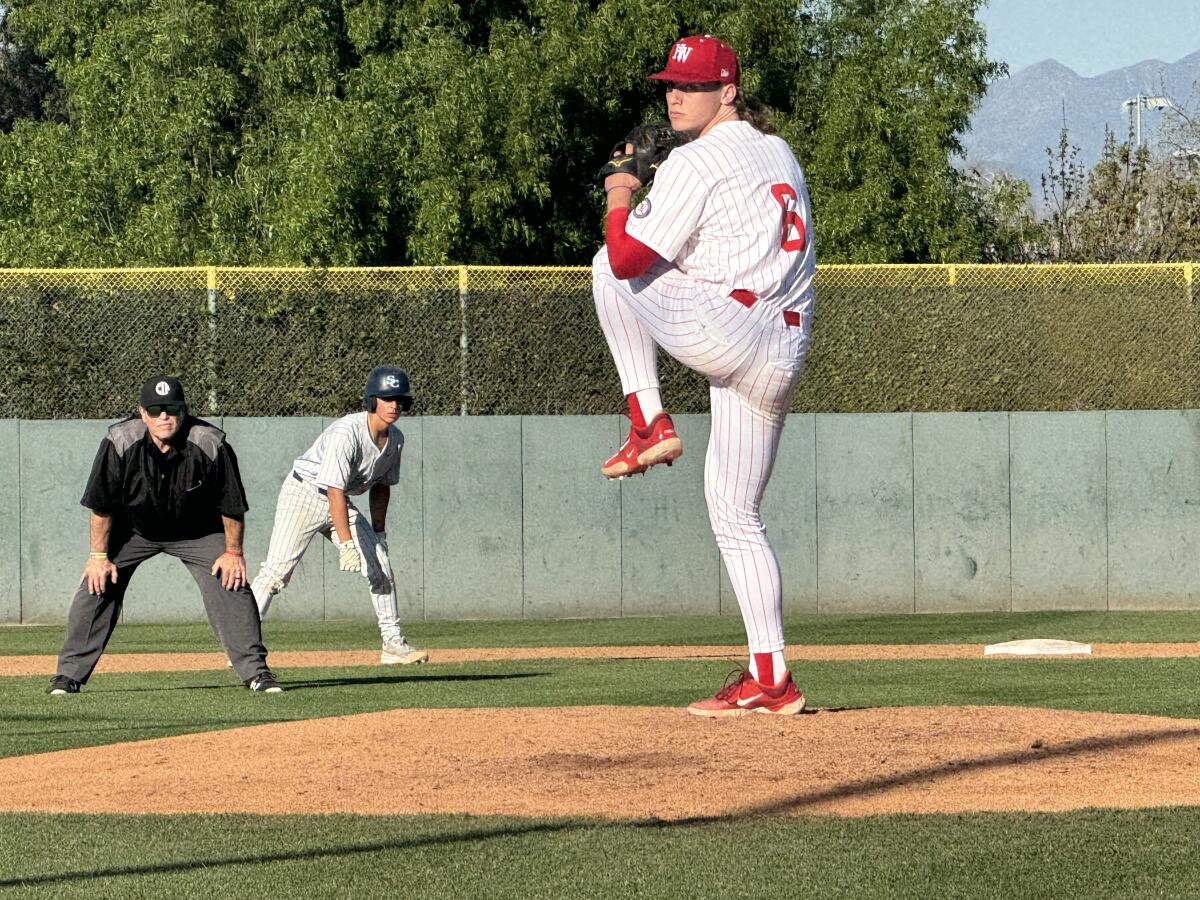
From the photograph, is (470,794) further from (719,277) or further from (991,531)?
(991,531)

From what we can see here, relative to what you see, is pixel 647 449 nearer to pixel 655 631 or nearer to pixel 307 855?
pixel 307 855

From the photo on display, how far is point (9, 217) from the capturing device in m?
24.3

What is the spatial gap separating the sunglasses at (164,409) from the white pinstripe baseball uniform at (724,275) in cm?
374

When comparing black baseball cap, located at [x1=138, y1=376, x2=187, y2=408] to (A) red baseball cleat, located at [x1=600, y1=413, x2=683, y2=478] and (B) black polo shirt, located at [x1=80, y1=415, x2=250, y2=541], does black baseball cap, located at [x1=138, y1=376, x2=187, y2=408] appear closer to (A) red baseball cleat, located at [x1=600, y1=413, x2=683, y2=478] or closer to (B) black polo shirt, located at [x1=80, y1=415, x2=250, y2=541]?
(B) black polo shirt, located at [x1=80, y1=415, x2=250, y2=541]

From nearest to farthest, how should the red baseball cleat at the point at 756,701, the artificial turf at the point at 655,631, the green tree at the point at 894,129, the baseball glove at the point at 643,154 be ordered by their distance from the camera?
the baseball glove at the point at 643,154, the red baseball cleat at the point at 756,701, the artificial turf at the point at 655,631, the green tree at the point at 894,129

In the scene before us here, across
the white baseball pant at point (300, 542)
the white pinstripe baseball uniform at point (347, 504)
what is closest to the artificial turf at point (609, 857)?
the white pinstripe baseball uniform at point (347, 504)

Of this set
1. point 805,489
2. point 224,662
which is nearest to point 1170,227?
point 805,489

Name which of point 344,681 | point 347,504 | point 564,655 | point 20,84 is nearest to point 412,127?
point 564,655

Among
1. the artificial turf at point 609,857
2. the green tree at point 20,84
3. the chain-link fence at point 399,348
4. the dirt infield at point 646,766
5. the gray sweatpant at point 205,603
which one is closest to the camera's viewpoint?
the artificial turf at point 609,857

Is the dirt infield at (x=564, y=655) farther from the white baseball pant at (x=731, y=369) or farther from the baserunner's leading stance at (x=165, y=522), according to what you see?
the white baseball pant at (x=731, y=369)

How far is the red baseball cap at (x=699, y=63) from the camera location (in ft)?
20.7

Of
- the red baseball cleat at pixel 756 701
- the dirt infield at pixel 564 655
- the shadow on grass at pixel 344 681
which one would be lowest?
the dirt infield at pixel 564 655

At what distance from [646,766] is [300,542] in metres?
6.38

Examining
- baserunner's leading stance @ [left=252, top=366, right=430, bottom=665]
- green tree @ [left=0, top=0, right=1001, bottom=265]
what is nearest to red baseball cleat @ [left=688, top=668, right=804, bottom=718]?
baserunner's leading stance @ [left=252, top=366, right=430, bottom=665]
